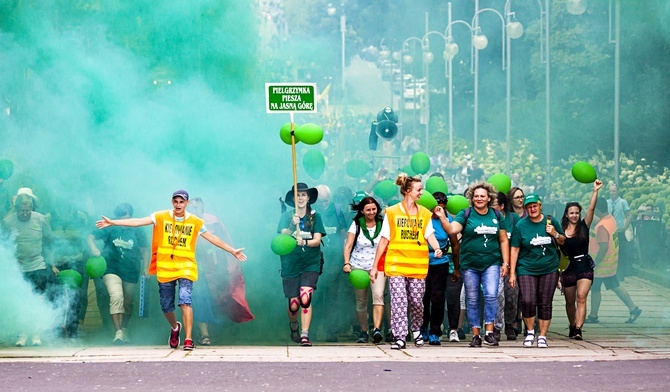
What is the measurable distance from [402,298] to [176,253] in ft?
6.10

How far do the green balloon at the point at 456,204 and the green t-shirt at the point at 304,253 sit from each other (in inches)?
45.8

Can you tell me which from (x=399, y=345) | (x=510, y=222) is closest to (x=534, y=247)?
(x=510, y=222)

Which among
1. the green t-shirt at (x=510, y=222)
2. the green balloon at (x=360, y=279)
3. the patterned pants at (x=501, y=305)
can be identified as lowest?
the patterned pants at (x=501, y=305)

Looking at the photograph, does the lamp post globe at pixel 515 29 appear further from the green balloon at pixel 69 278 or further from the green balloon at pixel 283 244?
the green balloon at pixel 69 278

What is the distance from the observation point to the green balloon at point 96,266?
12258mm

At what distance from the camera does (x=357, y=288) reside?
12.3 meters

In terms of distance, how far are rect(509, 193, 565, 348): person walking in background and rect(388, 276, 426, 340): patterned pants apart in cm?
78

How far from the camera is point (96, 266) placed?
12.3 metres

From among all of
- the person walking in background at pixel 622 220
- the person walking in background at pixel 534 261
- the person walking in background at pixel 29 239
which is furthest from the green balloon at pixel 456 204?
the person walking in background at pixel 622 220

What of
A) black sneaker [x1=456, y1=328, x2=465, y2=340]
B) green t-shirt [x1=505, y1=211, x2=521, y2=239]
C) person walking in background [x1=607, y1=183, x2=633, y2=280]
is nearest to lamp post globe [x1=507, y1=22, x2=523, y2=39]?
person walking in background [x1=607, y1=183, x2=633, y2=280]

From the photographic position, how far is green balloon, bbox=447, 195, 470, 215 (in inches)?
490

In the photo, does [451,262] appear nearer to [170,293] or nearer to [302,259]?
[302,259]

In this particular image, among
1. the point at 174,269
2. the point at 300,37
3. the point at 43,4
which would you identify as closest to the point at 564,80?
the point at 300,37

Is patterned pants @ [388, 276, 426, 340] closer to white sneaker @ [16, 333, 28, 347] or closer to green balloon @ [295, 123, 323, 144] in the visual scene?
green balloon @ [295, 123, 323, 144]
